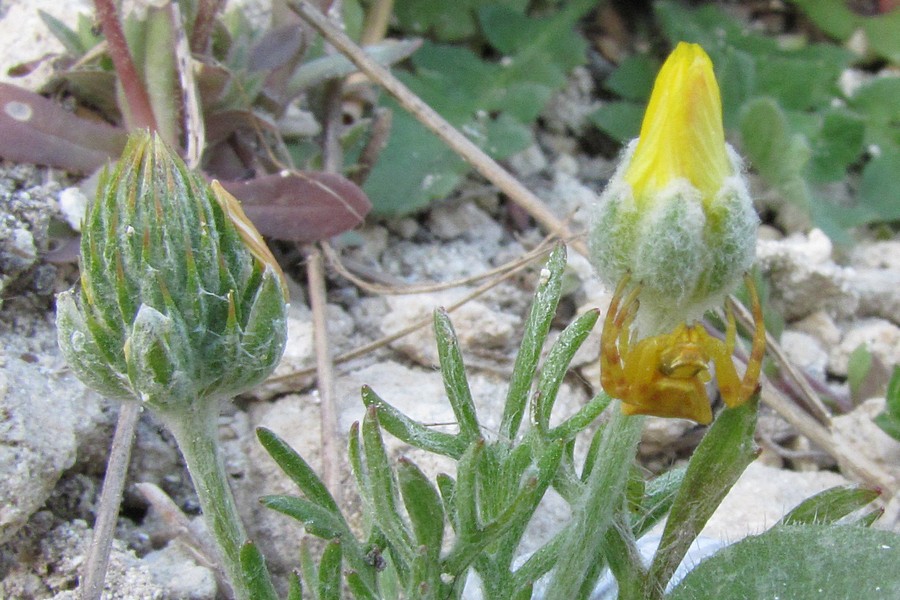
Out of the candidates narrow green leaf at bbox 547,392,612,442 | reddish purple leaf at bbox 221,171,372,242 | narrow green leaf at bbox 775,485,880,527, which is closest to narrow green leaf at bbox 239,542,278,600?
narrow green leaf at bbox 547,392,612,442

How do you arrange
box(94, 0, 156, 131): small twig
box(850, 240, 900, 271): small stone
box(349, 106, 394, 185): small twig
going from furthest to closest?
1. box(850, 240, 900, 271): small stone
2. box(349, 106, 394, 185): small twig
3. box(94, 0, 156, 131): small twig

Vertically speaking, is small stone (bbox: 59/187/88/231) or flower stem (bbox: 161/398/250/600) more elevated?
small stone (bbox: 59/187/88/231)

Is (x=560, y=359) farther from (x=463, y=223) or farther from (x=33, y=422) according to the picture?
(x=463, y=223)

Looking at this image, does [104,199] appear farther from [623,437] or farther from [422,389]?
[422,389]

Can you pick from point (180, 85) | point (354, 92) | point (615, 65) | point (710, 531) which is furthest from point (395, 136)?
point (710, 531)

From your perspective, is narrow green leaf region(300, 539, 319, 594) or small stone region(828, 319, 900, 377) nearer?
narrow green leaf region(300, 539, 319, 594)

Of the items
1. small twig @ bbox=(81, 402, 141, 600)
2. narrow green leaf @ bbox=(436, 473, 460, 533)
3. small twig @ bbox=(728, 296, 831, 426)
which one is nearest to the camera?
narrow green leaf @ bbox=(436, 473, 460, 533)

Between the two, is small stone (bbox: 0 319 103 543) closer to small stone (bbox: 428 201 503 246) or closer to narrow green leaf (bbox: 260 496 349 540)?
narrow green leaf (bbox: 260 496 349 540)

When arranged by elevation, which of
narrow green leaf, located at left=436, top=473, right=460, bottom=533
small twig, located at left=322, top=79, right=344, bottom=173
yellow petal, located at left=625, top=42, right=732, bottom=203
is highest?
yellow petal, located at left=625, top=42, right=732, bottom=203
